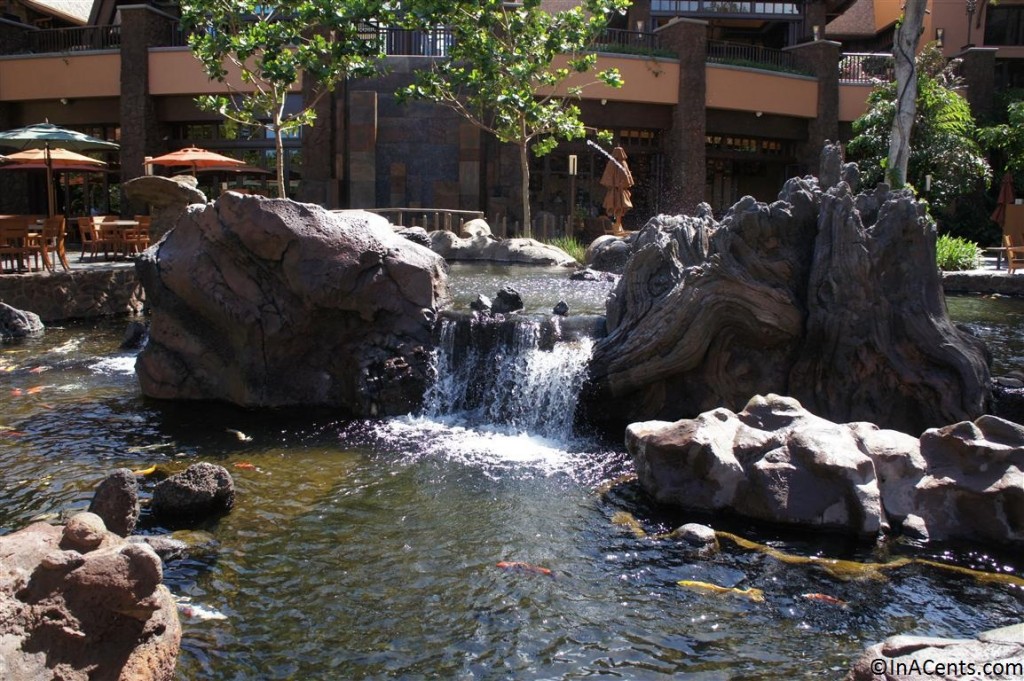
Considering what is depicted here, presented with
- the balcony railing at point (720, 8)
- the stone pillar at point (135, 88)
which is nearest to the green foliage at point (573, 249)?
the stone pillar at point (135, 88)

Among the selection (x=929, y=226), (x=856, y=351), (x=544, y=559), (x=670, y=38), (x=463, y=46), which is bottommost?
(x=544, y=559)

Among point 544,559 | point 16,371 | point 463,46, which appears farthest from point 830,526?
point 463,46

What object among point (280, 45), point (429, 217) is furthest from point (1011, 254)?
point (280, 45)

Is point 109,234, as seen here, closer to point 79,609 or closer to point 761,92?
point 79,609

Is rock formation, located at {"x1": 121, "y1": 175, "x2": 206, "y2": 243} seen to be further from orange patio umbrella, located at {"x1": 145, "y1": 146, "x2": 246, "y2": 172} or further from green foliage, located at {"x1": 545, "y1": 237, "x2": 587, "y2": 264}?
green foliage, located at {"x1": 545, "y1": 237, "x2": 587, "y2": 264}

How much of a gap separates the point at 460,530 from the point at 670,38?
26.2 m

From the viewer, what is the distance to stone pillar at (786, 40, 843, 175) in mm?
30562

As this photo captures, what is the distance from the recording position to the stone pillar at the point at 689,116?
93.8ft

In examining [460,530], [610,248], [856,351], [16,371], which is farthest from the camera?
[610,248]

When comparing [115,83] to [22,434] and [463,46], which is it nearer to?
[463,46]

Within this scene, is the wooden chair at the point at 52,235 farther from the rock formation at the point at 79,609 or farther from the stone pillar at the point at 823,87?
the stone pillar at the point at 823,87

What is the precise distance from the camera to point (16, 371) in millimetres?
11320

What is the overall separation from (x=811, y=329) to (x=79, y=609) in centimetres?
641

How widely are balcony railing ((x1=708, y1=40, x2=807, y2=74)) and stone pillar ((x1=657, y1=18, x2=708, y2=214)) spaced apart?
1.51 m
